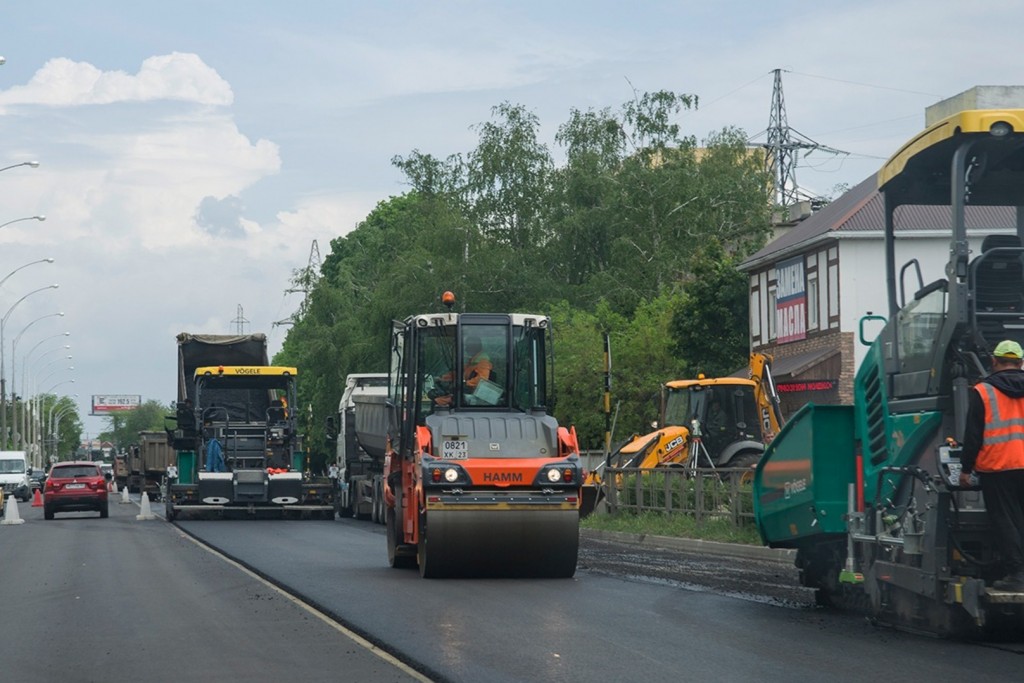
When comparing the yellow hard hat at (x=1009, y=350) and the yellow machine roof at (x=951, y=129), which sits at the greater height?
the yellow machine roof at (x=951, y=129)

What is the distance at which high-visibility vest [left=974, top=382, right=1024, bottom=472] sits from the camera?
10.6 meters

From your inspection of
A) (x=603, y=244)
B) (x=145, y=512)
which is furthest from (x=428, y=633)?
(x=603, y=244)

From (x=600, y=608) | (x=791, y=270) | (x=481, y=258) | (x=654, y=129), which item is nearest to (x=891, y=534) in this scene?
(x=600, y=608)

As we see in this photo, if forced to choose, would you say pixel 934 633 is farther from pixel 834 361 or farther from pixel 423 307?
pixel 423 307

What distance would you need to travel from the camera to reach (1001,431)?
10.7 metres

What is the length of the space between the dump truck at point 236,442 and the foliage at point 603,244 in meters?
16.0

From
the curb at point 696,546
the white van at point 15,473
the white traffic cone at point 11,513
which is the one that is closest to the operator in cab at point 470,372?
the curb at point 696,546

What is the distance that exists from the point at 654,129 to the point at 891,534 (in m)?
55.9

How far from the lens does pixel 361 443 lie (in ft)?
133

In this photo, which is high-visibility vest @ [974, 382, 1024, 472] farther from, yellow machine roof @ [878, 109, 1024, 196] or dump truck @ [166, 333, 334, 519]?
dump truck @ [166, 333, 334, 519]

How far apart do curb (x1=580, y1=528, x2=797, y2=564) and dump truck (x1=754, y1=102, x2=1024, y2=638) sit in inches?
229

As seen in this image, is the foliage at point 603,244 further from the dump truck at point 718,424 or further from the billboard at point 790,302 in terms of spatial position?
the dump truck at point 718,424

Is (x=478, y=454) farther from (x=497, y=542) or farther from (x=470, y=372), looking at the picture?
(x=470, y=372)

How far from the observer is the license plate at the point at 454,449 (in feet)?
58.6
